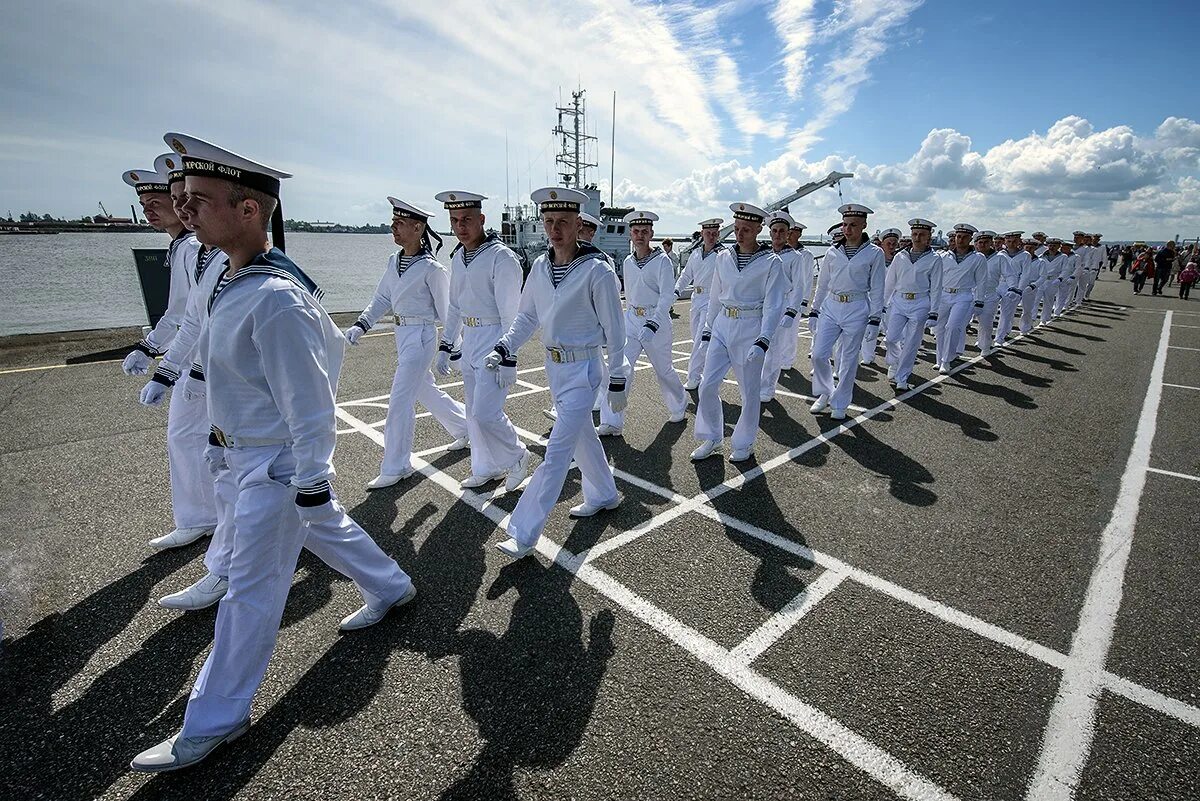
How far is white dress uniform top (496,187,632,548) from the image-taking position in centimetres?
380

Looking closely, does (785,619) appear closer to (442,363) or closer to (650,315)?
(442,363)

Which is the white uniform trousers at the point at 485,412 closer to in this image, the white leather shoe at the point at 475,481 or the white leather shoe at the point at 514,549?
the white leather shoe at the point at 475,481

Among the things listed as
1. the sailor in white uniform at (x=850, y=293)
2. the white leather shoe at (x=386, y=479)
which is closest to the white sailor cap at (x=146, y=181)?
the white leather shoe at (x=386, y=479)

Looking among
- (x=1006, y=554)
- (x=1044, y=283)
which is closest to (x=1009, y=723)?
(x=1006, y=554)

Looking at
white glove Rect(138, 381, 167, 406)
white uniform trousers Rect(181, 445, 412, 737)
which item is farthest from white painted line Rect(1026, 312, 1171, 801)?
white glove Rect(138, 381, 167, 406)

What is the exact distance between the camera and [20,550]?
385cm

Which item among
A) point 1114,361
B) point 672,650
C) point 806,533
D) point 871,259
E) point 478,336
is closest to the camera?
point 672,650

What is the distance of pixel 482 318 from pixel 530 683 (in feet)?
11.1

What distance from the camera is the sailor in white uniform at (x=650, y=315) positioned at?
22.3 ft

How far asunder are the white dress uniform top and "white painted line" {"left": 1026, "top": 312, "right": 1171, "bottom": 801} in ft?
9.31

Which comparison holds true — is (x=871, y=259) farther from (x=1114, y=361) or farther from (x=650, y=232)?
(x=1114, y=361)

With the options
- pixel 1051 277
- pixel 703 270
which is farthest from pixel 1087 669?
pixel 1051 277

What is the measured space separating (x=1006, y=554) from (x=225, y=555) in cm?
524

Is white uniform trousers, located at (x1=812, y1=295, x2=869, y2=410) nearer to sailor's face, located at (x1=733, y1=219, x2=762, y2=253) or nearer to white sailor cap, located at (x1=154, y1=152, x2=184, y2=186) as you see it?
sailor's face, located at (x1=733, y1=219, x2=762, y2=253)
